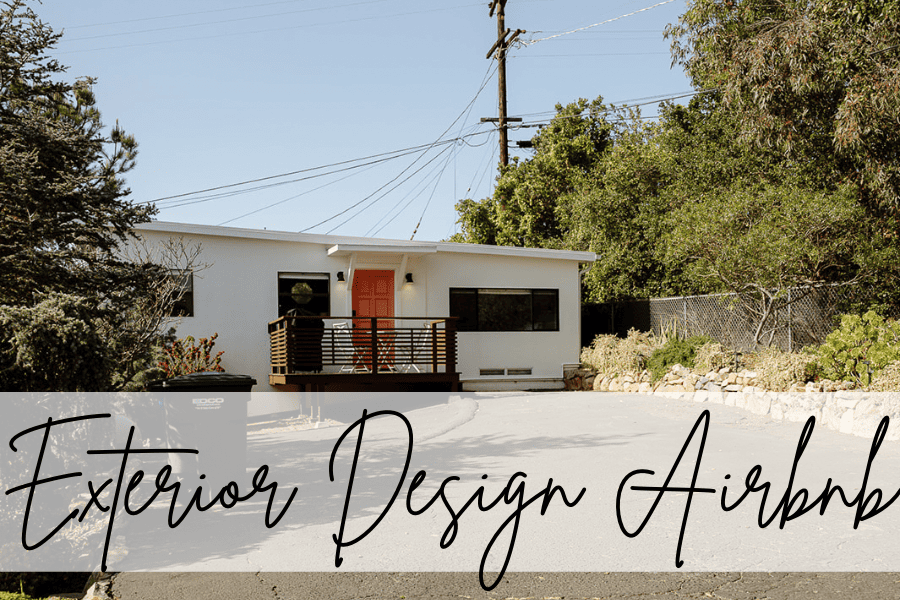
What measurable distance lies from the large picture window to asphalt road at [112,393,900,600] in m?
8.24

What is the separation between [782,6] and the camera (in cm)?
1593

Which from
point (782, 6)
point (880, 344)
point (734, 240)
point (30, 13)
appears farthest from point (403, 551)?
point (782, 6)

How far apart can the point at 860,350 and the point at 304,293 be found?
1057 centimetres

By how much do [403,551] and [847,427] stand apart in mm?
7600

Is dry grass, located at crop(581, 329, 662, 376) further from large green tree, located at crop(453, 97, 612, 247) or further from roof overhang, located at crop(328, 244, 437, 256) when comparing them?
large green tree, located at crop(453, 97, 612, 247)

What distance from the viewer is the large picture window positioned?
60.2 feet

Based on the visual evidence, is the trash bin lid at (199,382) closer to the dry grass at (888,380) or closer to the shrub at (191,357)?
the shrub at (191,357)

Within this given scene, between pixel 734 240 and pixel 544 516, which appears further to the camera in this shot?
pixel 734 240

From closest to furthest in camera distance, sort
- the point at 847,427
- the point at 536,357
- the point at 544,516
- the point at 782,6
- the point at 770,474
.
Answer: the point at 544,516
the point at 770,474
the point at 847,427
the point at 782,6
the point at 536,357

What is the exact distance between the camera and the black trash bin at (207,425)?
7.83 metres

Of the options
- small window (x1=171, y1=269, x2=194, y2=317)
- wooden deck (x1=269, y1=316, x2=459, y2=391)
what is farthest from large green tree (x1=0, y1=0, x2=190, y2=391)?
small window (x1=171, y1=269, x2=194, y2=317)

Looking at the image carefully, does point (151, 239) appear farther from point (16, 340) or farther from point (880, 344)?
point (880, 344)

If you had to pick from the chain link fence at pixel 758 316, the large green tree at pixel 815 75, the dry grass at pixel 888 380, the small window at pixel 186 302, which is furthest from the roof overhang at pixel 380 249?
the dry grass at pixel 888 380
